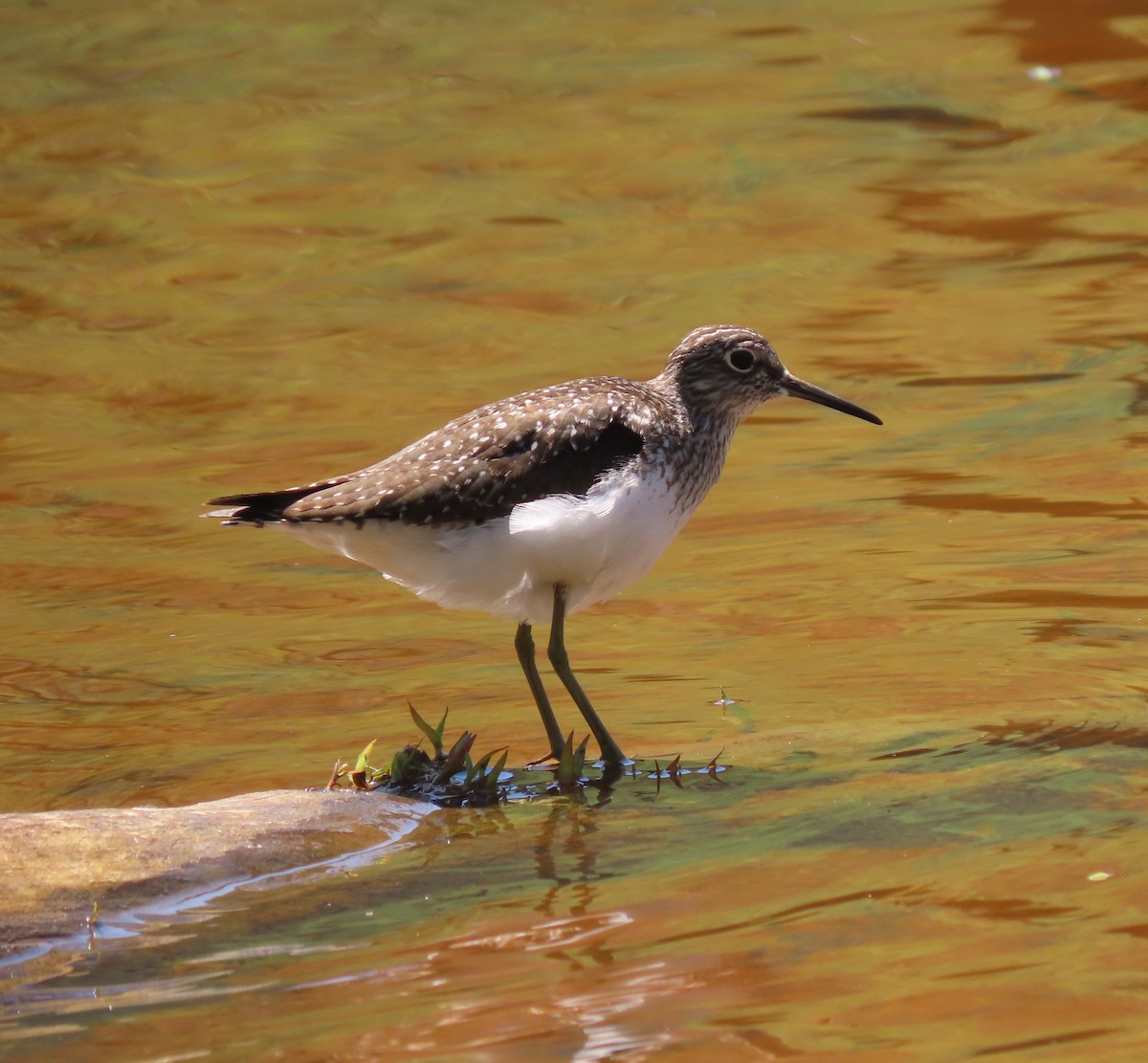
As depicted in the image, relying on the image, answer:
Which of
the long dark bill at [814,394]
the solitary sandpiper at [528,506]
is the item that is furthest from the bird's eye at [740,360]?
the solitary sandpiper at [528,506]

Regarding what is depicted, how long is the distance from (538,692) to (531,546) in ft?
2.78

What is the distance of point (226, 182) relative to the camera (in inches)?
840

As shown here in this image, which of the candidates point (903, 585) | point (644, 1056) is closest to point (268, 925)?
point (644, 1056)

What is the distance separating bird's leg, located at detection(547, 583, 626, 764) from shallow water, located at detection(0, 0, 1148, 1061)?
394 mm

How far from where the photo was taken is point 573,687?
818 centimetres

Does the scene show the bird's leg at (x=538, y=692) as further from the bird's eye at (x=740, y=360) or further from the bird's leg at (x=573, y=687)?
the bird's eye at (x=740, y=360)

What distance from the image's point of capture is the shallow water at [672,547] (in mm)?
5789

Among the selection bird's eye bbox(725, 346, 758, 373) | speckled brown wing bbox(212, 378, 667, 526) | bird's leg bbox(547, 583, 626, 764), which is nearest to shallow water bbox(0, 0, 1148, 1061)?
bird's leg bbox(547, 583, 626, 764)

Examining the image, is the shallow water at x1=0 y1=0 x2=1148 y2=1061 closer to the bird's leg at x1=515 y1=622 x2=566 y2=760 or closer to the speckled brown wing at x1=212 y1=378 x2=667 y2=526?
the bird's leg at x1=515 y1=622 x2=566 y2=760

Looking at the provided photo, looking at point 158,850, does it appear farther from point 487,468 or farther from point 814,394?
point 814,394

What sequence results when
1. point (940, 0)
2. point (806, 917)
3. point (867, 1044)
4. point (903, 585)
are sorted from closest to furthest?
1. point (867, 1044)
2. point (806, 917)
3. point (903, 585)
4. point (940, 0)

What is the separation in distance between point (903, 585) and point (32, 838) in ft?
19.3

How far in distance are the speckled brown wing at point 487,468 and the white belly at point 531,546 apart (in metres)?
0.07

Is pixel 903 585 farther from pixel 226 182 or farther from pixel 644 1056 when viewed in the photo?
pixel 226 182
